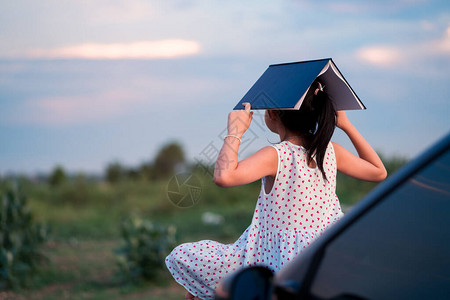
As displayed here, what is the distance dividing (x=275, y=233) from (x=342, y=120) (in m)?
0.73

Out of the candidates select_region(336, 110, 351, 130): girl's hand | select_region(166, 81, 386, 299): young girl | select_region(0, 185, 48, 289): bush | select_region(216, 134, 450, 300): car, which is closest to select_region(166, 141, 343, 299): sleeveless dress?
select_region(166, 81, 386, 299): young girl

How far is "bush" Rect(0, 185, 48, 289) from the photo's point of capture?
513 centimetres

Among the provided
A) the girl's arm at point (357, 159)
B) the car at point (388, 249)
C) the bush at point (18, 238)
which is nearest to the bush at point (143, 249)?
the bush at point (18, 238)

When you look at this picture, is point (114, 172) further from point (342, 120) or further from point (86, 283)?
point (342, 120)

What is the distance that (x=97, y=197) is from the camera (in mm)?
11195

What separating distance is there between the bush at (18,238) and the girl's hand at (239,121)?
387cm

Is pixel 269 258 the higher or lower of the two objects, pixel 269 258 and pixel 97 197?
the higher

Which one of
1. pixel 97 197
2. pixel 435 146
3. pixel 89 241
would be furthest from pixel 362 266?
pixel 97 197

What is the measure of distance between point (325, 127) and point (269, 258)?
25.8 inches

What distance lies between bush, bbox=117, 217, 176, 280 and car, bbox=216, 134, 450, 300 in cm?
416

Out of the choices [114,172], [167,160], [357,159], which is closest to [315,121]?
[357,159]

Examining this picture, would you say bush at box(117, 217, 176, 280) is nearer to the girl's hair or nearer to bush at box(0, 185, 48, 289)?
bush at box(0, 185, 48, 289)

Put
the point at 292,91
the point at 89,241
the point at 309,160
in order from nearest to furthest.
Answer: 1. the point at 292,91
2. the point at 309,160
3. the point at 89,241

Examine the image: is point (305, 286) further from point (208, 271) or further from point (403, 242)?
point (208, 271)
